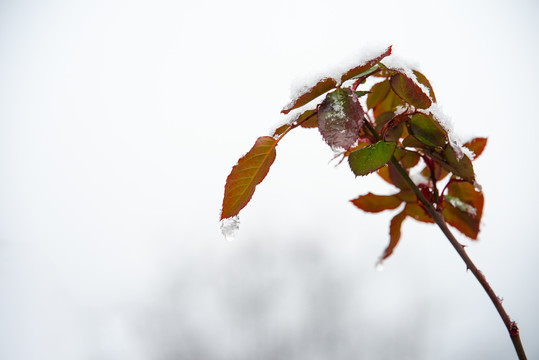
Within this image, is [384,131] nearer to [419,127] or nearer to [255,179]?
[419,127]

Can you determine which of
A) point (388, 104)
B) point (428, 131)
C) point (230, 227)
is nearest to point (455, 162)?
point (428, 131)

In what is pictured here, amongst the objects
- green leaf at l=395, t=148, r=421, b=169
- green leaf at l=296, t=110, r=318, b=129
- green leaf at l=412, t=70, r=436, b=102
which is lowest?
green leaf at l=395, t=148, r=421, b=169

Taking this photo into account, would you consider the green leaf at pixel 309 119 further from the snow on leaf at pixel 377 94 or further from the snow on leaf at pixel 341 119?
the snow on leaf at pixel 377 94

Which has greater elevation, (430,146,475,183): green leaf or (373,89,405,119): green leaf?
(373,89,405,119): green leaf

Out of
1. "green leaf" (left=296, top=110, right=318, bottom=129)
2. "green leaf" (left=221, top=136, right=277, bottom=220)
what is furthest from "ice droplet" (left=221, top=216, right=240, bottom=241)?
"green leaf" (left=296, top=110, right=318, bottom=129)

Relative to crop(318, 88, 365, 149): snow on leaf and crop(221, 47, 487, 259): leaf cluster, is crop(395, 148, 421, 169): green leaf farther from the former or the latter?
crop(318, 88, 365, 149): snow on leaf

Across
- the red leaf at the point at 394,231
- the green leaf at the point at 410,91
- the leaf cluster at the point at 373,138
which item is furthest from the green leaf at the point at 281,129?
the red leaf at the point at 394,231
